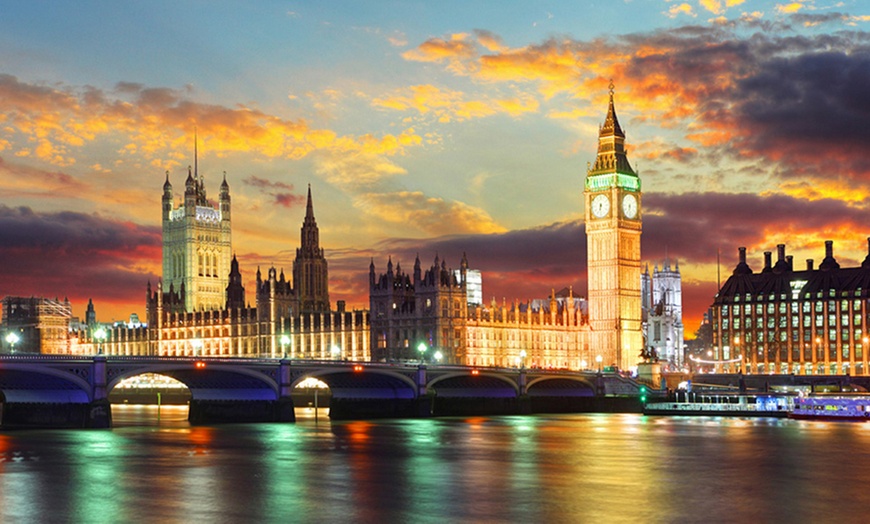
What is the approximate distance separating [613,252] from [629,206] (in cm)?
702

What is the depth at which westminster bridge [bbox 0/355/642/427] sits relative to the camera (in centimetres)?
9331

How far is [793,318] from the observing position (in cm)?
18412

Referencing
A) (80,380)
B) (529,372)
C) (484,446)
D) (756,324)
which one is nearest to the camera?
(484,446)

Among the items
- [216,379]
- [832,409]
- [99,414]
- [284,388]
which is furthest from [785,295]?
[99,414]

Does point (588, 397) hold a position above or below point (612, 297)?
below

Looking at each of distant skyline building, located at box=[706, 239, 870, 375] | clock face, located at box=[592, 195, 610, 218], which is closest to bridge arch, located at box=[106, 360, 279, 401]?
clock face, located at box=[592, 195, 610, 218]

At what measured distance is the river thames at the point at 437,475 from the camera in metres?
44.1

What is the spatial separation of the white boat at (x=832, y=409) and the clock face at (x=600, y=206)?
180 feet

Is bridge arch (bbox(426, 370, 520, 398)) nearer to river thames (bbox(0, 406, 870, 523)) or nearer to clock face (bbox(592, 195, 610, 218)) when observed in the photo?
river thames (bbox(0, 406, 870, 523))

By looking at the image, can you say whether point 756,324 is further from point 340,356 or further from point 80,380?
point 80,380

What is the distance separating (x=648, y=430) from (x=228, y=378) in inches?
1346

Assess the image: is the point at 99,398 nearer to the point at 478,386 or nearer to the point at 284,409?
the point at 284,409

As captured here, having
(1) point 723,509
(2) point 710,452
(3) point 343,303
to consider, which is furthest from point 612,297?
(1) point 723,509

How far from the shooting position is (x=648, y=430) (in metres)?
94.6
